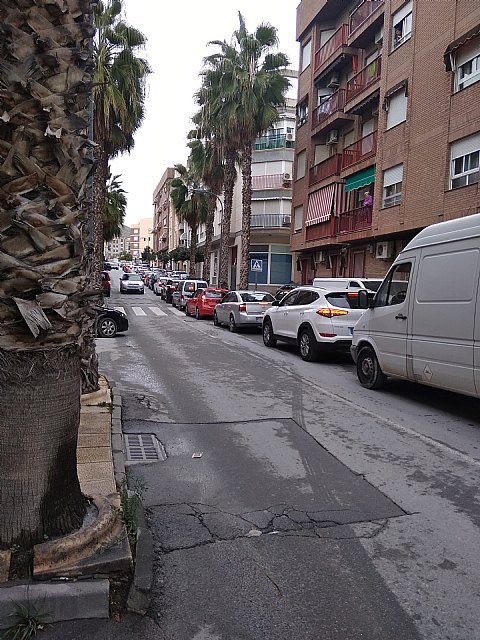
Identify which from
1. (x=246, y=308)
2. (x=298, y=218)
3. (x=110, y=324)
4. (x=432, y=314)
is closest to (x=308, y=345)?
(x=432, y=314)

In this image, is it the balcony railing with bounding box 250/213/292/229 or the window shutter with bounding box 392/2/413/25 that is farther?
the balcony railing with bounding box 250/213/292/229

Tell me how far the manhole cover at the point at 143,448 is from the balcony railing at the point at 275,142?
126ft

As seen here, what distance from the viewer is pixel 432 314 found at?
7.94 m

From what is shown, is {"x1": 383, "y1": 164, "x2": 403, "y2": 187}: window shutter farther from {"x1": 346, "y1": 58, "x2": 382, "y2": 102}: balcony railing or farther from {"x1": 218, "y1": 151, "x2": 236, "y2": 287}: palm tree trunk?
{"x1": 218, "y1": 151, "x2": 236, "y2": 287}: palm tree trunk

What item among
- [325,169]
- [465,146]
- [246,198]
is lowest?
[246,198]

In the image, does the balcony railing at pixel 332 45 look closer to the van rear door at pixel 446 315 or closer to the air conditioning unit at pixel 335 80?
the air conditioning unit at pixel 335 80

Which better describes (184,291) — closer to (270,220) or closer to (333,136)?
(333,136)

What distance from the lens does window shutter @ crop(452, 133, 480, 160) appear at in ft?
55.8

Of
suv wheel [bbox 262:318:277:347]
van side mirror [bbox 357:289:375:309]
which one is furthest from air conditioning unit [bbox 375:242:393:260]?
van side mirror [bbox 357:289:375:309]

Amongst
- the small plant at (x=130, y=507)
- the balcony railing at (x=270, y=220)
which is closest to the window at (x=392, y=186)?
the small plant at (x=130, y=507)

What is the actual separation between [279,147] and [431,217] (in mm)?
25817

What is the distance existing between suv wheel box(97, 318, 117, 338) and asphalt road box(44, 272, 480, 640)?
26.9ft

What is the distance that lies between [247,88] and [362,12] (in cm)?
592

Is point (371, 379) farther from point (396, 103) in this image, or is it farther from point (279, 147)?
point (279, 147)
